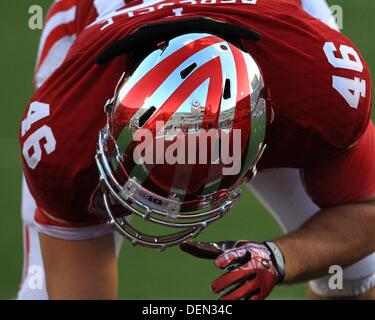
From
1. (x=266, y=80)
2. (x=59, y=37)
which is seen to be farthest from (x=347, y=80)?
(x=59, y=37)

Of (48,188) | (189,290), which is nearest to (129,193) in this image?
(48,188)

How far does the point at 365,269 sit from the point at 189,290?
0.82 metres

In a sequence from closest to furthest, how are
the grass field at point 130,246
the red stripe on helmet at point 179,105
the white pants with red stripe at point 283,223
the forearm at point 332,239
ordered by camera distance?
the red stripe on helmet at point 179,105
the forearm at point 332,239
the white pants with red stripe at point 283,223
the grass field at point 130,246

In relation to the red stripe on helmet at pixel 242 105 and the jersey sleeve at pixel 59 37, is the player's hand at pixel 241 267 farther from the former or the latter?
the jersey sleeve at pixel 59 37

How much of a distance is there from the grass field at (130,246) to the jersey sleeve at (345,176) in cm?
85

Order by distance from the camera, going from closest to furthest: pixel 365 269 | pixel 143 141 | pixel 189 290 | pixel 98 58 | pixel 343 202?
1. pixel 143 141
2. pixel 98 58
3. pixel 343 202
4. pixel 365 269
5. pixel 189 290

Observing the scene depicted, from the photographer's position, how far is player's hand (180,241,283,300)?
2.35 meters

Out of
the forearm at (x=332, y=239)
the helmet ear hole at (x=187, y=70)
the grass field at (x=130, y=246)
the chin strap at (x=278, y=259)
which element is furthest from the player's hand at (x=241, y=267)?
the grass field at (x=130, y=246)

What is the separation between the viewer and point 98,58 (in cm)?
243

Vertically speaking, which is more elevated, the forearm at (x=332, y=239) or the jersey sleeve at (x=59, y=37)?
the jersey sleeve at (x=59, y=37)

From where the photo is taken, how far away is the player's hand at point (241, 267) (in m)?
2.35

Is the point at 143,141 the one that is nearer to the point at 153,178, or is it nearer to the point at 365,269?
the point at 153,178

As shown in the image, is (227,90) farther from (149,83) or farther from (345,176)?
(345,176)

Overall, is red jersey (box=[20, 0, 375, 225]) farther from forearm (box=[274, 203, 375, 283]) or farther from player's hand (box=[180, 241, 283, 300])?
player's hand (box=[180, 241, 283, 300])
